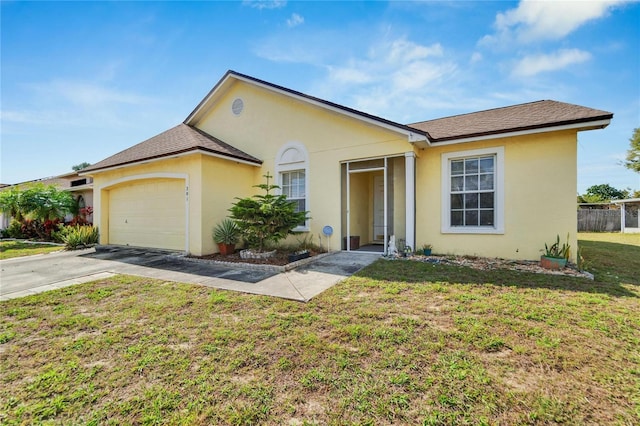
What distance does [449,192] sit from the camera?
8.30 m

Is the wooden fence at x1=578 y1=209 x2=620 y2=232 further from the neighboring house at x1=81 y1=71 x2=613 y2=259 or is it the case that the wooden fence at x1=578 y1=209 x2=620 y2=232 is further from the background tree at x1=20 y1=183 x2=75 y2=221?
the background tree at x1=20 y1=183 x2=75 y2=221

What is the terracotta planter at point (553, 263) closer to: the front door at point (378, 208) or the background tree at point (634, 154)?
the front door at point (378, 208)

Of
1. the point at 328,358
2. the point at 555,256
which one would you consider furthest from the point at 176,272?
the point at 555,256

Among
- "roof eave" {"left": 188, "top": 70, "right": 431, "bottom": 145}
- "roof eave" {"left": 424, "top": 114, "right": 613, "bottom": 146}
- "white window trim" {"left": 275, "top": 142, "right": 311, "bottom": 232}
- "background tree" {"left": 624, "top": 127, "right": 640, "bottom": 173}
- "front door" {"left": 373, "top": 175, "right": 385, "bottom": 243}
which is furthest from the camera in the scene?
"background tree" {"left": 624, "top": 127, "right": 640, "bottom": 173}

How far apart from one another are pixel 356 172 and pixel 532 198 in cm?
530

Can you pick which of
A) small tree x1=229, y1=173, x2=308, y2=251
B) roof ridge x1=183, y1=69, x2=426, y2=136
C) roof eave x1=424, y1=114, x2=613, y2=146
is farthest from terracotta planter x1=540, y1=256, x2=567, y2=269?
small tree x1=229, y1=173, x2=308, y2=251

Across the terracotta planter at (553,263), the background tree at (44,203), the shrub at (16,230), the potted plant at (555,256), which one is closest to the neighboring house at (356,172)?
the potted plant at (555,256)

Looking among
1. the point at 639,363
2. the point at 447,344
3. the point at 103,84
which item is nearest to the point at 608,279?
the point at 639,363

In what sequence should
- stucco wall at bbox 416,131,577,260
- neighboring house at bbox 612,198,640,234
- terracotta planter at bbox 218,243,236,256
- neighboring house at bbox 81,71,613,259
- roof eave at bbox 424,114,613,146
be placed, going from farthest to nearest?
1. neighboring house at bbox 612,198,640,234
2. terracotta planter at bbox 218,243,236,256
3. neighboring house at bbox 81,71,613,259
4. stucco wall at bbox 416,131,577,260
5. roof eave at bbox 424,114,613,146

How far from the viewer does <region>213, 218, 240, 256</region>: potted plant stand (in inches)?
359

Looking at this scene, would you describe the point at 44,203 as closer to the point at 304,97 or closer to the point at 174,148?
the point at 174,148

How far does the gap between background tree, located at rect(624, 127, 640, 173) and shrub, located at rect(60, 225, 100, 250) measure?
42669mm

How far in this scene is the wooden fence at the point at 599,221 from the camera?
72.3 ft

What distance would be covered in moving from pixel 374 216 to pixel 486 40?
6994mm
